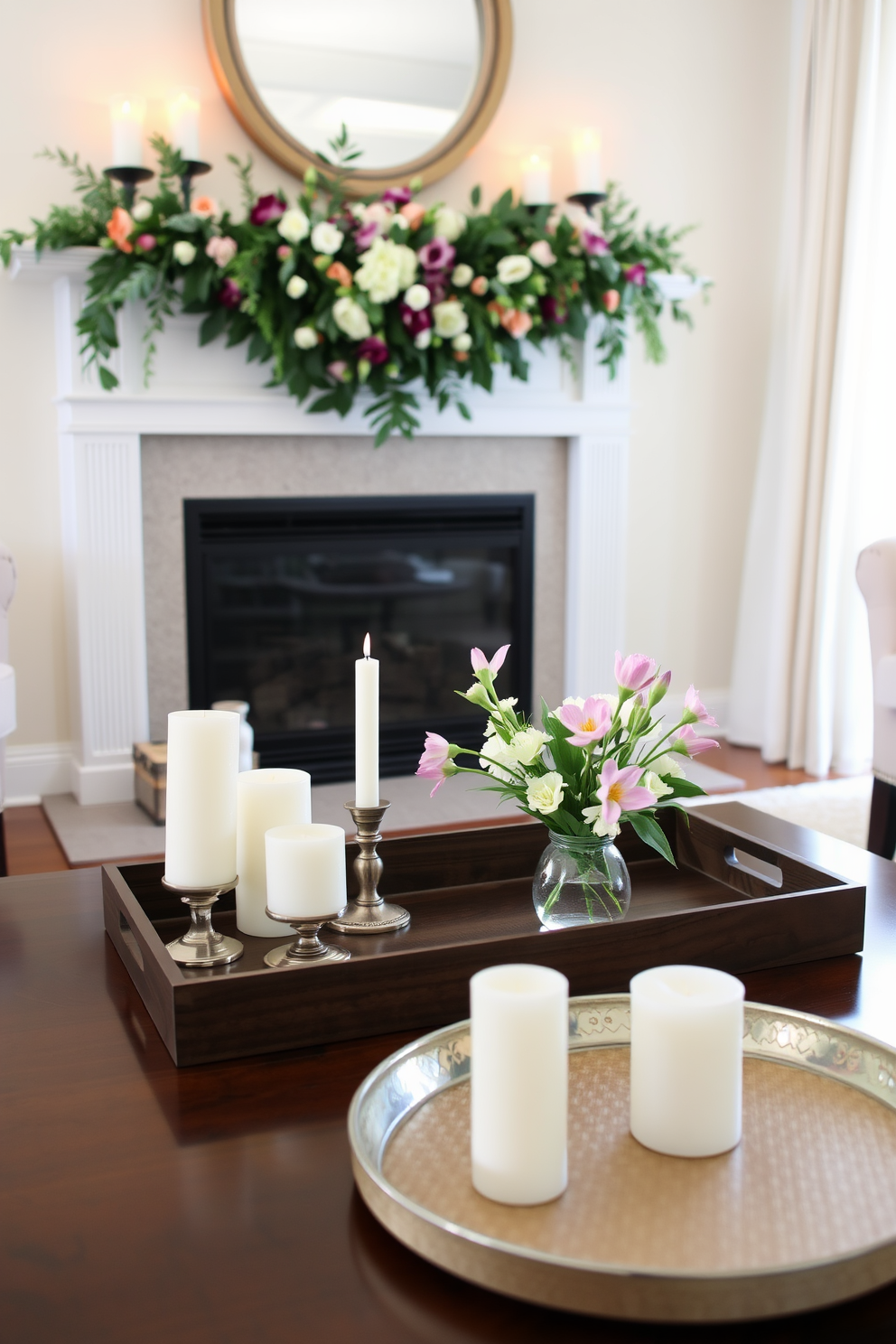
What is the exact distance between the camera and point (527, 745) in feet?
3.61

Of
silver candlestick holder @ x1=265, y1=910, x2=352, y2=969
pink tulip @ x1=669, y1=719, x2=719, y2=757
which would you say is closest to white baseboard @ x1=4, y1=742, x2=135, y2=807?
silver candlestick holder @ x1=265, y1=910, x2=352, y2=969

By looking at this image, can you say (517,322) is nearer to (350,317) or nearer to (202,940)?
(350,317)

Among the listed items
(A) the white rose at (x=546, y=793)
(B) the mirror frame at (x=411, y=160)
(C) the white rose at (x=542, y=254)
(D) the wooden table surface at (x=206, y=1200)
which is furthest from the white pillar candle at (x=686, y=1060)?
(B) the mirror frame at (x=411, y=160)

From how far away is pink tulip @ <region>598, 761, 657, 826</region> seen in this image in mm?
1043

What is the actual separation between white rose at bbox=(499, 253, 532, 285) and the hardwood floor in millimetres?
1360

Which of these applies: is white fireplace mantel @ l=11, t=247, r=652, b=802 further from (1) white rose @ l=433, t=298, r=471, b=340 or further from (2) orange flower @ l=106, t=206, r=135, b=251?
(1) white rose @ l=433, t=298, r=471, b=340

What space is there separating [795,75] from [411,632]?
6.79ft

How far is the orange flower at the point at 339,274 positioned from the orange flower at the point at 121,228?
476mm

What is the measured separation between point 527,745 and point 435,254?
2.26 m

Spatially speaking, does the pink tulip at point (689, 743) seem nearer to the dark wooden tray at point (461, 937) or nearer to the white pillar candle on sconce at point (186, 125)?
the dark wooden tray at point (461, 937)

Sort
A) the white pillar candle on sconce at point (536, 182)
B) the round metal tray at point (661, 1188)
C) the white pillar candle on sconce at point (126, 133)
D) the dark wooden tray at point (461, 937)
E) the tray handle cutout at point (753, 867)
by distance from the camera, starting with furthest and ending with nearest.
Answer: the white pillar candle on sconce at point (536, 182)
the white pillar candle on sconce at point (126, 133)
the tray handle cutout at point (753, 867)
the dark wooden tray at point (461, 937)
the round metal tray at point (661, 1188)

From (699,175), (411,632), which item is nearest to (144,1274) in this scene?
(411,632)

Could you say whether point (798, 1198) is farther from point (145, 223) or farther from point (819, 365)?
point (819, 365)

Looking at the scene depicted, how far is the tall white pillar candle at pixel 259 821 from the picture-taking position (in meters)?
1.11
